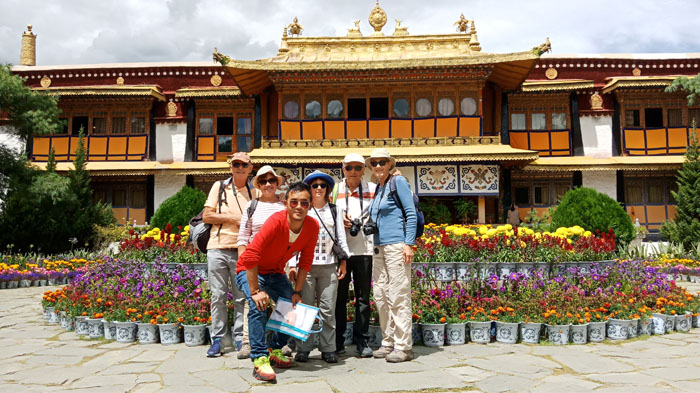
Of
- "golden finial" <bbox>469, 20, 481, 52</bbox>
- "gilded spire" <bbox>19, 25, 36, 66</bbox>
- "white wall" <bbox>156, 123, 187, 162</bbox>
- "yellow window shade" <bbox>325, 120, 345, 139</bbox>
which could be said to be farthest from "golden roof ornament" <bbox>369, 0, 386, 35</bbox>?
"gilded spire" <bbox>19, 25, 36, 66</bbox>

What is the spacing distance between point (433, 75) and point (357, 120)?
2854 mm

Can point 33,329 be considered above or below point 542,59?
below

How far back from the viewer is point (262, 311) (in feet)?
13.4

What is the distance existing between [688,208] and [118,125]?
65.5 feet

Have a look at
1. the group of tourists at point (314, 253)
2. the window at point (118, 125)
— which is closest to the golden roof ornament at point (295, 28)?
the window at point (118, 125)

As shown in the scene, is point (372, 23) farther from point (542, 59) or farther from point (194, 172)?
point (194, 172)

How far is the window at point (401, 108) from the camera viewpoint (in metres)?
16.8

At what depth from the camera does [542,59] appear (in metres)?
19.8

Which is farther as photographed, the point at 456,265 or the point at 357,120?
the point at 357,120

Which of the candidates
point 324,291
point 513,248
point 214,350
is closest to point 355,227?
point 324,291

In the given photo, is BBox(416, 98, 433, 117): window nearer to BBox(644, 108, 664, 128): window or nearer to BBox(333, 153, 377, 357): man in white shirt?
BBox(644, 108, 664, 128): window

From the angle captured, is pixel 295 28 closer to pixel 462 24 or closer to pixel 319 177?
pixel 462 24

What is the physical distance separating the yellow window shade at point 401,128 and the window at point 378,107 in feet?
1.70

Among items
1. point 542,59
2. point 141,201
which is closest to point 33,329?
point 141,201
